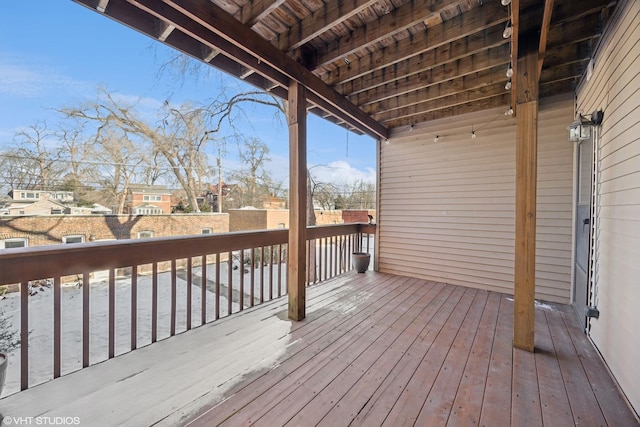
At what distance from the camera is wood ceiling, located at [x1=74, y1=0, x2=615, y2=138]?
2043mm

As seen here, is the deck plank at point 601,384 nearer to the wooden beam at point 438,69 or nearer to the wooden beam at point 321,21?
the wooden beam at point 438,69

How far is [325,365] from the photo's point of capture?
212 cm

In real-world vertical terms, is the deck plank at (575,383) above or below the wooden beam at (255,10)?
below

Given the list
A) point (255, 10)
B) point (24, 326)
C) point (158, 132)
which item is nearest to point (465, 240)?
point (255, 10)

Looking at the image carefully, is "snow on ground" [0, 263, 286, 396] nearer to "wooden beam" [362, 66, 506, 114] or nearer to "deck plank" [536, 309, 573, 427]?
"deck plank" [536, 309, 573, 427]

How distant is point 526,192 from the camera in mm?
2355

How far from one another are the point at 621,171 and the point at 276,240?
341 centimetres

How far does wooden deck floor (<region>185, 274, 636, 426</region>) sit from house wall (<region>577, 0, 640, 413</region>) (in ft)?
0.83

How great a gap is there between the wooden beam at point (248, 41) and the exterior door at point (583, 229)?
2970 millimetres

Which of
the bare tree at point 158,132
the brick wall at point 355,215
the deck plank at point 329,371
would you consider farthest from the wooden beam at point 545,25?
the brick wall at point 355,215

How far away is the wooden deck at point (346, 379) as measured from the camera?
158cm

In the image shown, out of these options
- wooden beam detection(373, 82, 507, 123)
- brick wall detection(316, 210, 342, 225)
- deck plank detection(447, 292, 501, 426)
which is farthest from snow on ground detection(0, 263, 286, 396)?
brick wall detection(316, 210, 342, 225)

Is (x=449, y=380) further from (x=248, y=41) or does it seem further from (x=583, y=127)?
(x=248, y=41)

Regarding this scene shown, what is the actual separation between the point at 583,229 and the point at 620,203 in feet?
4.31
